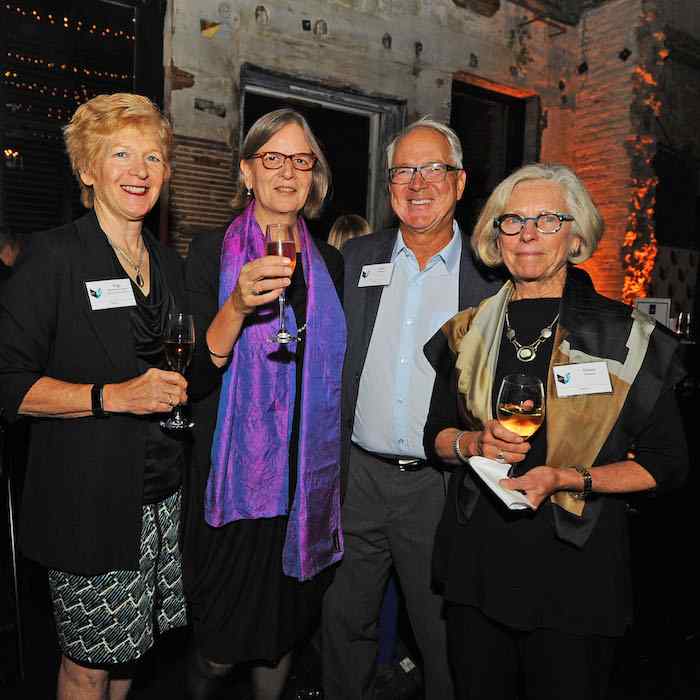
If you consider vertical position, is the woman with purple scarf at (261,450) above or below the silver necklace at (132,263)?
below

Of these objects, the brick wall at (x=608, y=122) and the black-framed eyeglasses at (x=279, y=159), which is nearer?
the black-framed eyeglasses at (x=279, y=159)

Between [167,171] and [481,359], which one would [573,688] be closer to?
[481,359]

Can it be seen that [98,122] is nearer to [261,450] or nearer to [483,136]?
[261,450]

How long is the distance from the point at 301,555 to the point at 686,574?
3201mm

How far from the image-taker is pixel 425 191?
215cm

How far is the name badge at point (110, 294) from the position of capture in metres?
1.74

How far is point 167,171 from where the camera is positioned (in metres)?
1.97

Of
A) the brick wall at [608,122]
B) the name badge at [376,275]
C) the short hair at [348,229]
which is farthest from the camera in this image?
the brick wall at [608,122]

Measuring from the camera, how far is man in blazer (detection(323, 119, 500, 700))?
2092 millimetres

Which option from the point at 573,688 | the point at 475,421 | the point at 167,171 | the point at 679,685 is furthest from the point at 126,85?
the point at 679,685

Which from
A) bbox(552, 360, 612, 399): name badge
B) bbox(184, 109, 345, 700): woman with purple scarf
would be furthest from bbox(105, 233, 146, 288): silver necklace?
bbox(552, 360, 612, 399): name badge

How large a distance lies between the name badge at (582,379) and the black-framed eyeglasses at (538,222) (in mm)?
365

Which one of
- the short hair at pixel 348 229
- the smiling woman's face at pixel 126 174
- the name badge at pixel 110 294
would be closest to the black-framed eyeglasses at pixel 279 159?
the smiling woman's face at pixel 126 174

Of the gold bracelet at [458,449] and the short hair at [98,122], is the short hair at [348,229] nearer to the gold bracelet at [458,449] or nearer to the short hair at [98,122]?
the short hair at [98,122]
